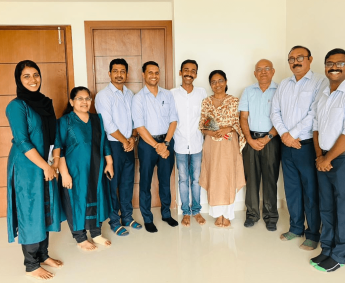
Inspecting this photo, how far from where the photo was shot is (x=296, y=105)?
2752mm

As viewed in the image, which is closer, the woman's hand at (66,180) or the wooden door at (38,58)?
the woman's hand at (66,180)

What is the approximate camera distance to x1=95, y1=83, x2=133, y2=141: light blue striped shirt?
9.89 feet

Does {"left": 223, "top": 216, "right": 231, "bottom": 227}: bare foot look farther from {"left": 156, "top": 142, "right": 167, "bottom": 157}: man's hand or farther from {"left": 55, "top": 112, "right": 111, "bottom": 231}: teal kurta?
{"left": 55, "top": 112, "right": 111, "bottom": 231}: teal kurta

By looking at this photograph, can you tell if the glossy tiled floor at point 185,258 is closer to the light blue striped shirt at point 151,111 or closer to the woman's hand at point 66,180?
the woman's hand at point 66,180

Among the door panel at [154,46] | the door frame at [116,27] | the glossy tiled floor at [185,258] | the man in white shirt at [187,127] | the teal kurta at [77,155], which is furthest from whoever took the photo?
the door panel at [154,46]

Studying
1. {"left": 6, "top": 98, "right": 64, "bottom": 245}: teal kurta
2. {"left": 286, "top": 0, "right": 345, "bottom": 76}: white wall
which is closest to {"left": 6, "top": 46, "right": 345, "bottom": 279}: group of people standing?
{"left": 6, "top": 98, "right": 64, "bottom": 245}: teal kurta

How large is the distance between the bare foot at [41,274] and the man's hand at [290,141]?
7.61 feet

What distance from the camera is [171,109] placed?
3191 mm

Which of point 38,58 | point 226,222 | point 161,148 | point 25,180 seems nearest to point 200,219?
point 226,222

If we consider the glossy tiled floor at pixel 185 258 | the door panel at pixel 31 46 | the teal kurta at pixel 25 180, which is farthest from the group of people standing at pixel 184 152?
the door panel at pixel 31 46

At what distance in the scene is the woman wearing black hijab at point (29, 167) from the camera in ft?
7.35

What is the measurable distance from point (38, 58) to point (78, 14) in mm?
703

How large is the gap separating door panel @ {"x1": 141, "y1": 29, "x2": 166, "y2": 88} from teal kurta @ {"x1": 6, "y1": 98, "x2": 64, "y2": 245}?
180 cm

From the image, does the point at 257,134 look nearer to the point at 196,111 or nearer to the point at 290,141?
the point at 290,141
